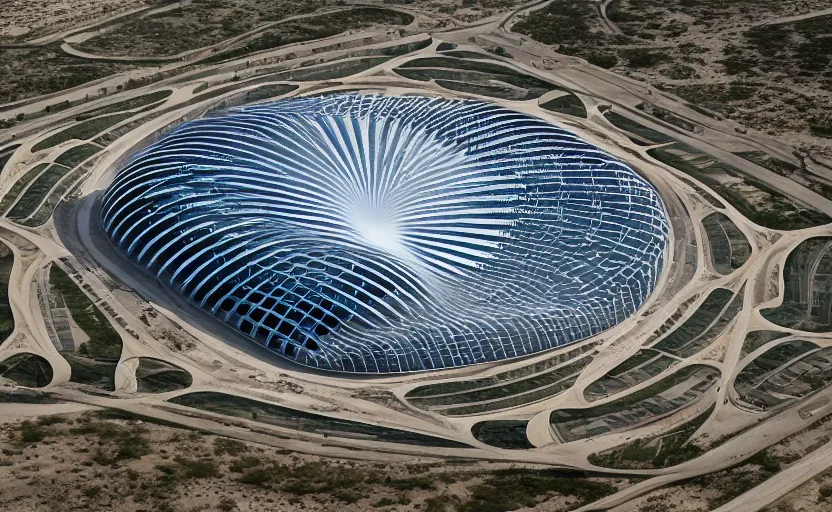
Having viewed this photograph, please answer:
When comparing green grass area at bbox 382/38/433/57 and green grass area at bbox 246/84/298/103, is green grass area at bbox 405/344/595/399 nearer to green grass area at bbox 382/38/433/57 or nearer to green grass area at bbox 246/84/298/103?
green grass area at bbox 246/84/298/103

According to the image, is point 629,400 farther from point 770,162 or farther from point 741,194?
point 770,162

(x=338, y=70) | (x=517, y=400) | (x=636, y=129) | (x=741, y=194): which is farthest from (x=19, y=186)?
(x=741, y=194)

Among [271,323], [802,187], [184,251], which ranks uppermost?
[802,187]

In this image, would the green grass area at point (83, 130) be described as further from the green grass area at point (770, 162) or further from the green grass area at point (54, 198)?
the green grass area at point (770, 162)

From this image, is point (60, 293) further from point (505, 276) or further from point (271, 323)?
point (505, 276)

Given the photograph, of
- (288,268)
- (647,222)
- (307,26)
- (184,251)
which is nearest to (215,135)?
(184,251)

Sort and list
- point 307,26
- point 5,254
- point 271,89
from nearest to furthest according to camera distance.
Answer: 1. point 5,254
2. point 271,89
3. point 307,26

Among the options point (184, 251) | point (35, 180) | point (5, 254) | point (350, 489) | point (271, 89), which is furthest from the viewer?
point (271, 89)
